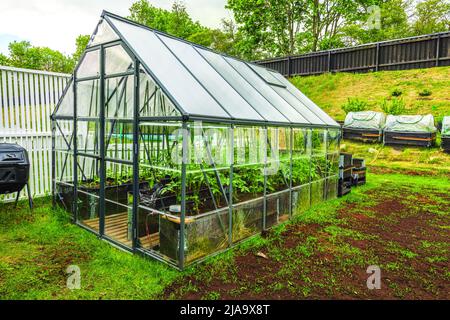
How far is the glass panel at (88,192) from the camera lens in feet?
16.6

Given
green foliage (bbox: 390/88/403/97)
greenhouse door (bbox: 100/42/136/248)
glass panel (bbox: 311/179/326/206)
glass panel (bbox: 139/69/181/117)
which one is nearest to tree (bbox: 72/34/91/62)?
green foliage (bbox: 390/88/403/97)

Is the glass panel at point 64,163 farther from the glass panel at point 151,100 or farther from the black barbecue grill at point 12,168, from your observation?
the glass panel at point 151,100

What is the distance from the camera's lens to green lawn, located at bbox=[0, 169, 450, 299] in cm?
331

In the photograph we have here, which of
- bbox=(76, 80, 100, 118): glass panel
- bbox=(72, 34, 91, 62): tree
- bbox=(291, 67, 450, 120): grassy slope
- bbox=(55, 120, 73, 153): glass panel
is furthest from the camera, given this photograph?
bbox=(72, 34, 91, 62): tree

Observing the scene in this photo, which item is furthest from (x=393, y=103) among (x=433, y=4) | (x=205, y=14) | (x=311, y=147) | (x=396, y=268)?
(x=205, y=14)

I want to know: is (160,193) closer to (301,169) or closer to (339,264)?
(339,264)

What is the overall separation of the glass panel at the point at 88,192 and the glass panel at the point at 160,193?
84 cm

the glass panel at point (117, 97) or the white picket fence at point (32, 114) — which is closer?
the glass panel at point (117, 97)

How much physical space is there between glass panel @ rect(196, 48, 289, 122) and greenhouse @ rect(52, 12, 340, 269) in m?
0.03

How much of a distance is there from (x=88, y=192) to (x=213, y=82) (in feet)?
9.39

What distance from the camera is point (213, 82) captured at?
195 inches

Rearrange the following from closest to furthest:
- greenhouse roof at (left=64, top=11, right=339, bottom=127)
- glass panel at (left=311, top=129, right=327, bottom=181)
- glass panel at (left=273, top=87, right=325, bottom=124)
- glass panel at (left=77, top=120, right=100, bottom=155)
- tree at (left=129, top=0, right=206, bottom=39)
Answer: greenhouse roof at (left=64, top=11, right=339, bottom=127), glass panel at (left=77, top=120, right=100, bottom=155), glass panel at (left=311, top=129, right=327, bottom=181), glass panel at (left=273, top=87, right=325, bottom=124), tree at (left=129, top=0, right=206, bottom=39)

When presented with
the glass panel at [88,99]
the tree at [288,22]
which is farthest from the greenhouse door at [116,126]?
the tree at [288,22]

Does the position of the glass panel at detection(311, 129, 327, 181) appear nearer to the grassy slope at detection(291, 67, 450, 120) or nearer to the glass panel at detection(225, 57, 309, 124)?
the glass panel at detection(225, 57, 309, 124)
